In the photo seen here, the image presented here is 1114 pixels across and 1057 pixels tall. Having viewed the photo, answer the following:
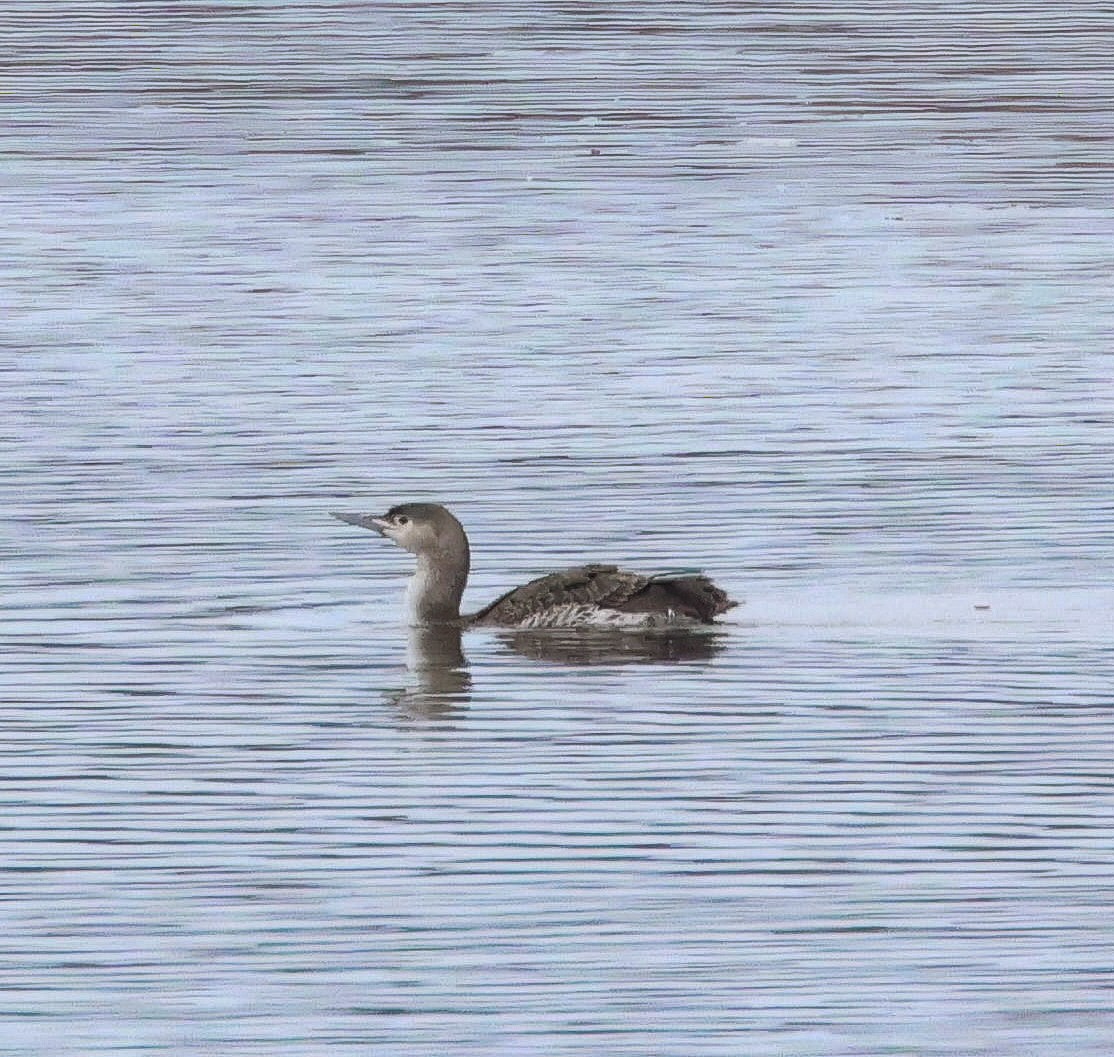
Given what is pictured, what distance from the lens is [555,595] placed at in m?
15.3

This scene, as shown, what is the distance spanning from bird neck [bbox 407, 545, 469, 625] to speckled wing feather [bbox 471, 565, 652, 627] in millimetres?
487

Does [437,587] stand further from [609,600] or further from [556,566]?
[556,566]

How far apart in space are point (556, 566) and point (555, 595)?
136 centimetres

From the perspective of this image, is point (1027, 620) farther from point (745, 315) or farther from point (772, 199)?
point (772, 199)

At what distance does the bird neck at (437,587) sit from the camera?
15.8m

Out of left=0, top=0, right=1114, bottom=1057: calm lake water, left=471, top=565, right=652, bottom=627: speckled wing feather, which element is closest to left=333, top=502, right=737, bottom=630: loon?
left=471, top=565, right=652, bottom=627: speckled wing feather

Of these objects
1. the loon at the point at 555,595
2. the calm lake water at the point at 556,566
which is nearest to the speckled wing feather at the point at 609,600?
the loon at the point at 555,595

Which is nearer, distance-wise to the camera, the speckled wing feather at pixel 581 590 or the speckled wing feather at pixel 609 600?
the speckled wing feather at pixel 609 600

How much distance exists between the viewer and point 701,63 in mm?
41469

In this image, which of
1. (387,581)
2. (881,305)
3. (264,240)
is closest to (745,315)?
(881,305)

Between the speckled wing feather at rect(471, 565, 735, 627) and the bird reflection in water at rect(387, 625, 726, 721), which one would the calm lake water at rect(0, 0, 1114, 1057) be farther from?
the speckled wing feather at rect(471, 565, 735, 627)

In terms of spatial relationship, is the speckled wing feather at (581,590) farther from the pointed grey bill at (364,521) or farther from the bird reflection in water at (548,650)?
the pointed grey bill at (364,521)

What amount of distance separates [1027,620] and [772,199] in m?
15.7

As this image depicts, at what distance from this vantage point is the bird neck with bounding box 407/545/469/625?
51.7 feet
